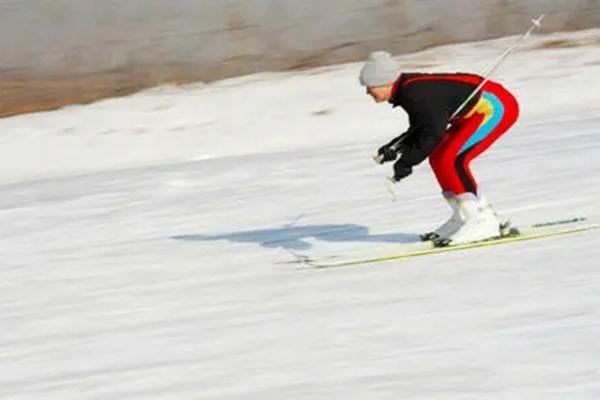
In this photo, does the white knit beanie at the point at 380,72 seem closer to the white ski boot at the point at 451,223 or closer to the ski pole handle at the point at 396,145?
the ski pole handle at the point at 396,145

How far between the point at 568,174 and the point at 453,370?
534 centimetres

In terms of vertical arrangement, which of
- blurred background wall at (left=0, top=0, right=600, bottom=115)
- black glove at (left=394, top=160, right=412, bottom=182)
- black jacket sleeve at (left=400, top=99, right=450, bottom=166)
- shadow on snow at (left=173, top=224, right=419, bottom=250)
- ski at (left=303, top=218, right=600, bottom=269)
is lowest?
ski at (left=303, top=218, right=600, bottom=269)

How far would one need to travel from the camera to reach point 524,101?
54.6 feet

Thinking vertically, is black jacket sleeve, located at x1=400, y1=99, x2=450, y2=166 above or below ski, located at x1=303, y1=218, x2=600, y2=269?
above

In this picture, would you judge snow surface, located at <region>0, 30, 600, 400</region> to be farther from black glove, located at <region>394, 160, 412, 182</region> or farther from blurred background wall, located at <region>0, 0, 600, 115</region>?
blurred background wall, located at <region>0, 0, 600, 115</region>

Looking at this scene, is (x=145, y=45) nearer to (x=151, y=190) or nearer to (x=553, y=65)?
(x=553, y=65)

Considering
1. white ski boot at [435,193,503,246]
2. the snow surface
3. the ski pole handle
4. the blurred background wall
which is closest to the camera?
the snow surface

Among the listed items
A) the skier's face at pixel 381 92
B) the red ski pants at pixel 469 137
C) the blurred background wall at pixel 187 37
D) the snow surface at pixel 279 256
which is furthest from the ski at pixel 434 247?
the blurred background wall at pixel 187 37

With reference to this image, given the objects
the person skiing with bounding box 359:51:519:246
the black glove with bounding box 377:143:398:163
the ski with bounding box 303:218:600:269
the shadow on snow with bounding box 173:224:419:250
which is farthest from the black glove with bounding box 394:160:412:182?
the shadow on snow with bounding box 173:224:419:250

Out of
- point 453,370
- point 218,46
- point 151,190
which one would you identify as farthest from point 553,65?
point 453,370

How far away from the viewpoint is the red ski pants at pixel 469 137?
9547 mm

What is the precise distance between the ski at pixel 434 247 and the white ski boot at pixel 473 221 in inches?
1.4

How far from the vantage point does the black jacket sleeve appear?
923cm

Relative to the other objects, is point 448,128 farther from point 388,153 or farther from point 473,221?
point 473,221
